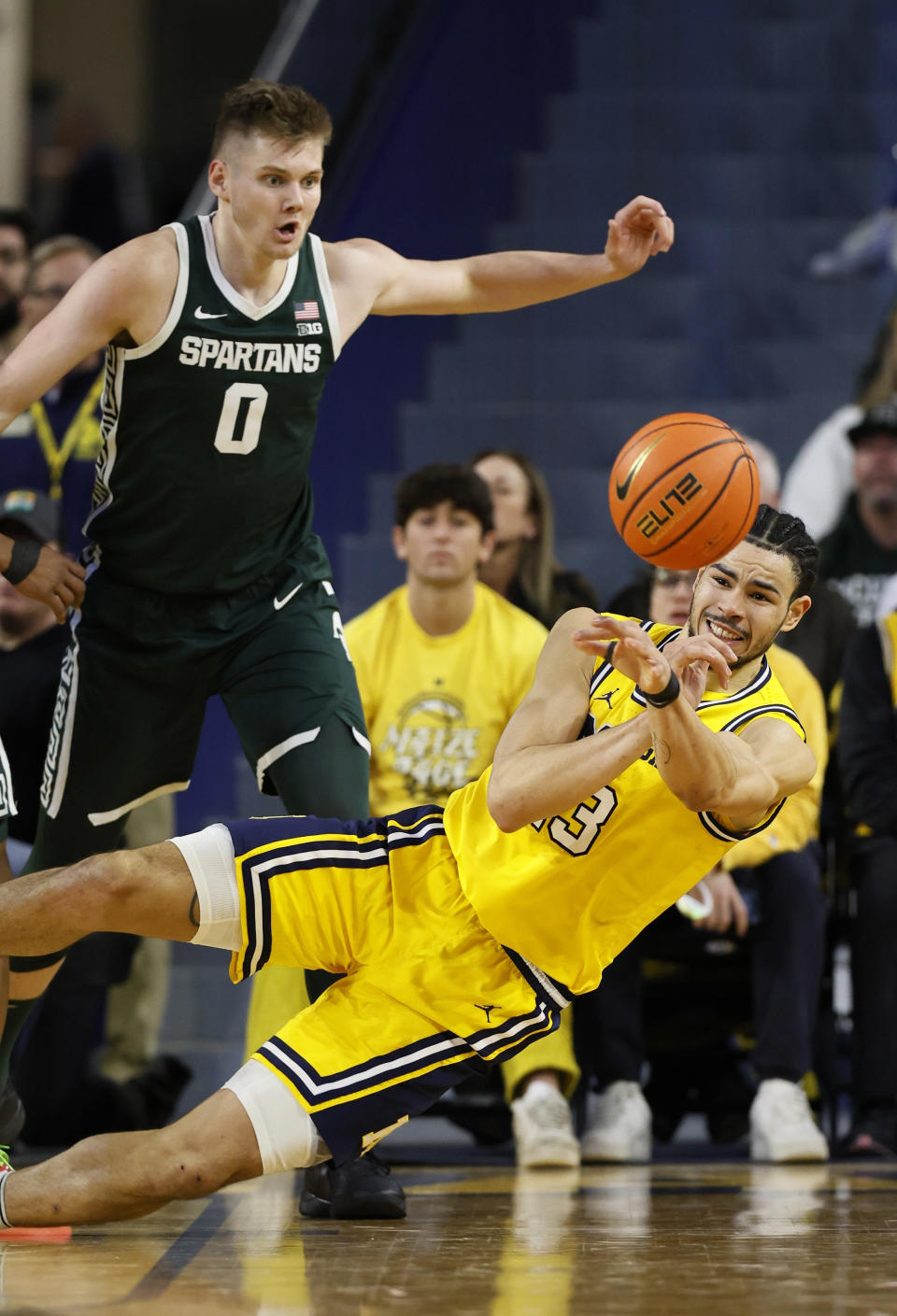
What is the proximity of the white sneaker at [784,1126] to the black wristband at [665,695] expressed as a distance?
7.00ft

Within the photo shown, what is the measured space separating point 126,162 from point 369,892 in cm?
918

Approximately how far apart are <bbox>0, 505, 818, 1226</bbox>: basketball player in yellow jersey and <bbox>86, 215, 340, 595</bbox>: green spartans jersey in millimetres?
737

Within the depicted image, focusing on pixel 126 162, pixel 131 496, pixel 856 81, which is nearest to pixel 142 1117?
pixel 131 496

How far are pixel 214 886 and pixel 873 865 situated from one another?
252 centimetres

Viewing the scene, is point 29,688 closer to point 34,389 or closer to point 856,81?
point 34,389

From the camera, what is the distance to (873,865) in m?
5.48

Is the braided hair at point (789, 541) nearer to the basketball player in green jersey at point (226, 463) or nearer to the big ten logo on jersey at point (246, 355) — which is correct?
the basketball player in green jersey at point (226, 463)

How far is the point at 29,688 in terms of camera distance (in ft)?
18.5

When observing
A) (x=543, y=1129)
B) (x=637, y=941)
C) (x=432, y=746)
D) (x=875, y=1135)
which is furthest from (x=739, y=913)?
(x=432, y=746)

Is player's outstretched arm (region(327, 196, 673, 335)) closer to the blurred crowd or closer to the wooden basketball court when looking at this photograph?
the blurred crowd

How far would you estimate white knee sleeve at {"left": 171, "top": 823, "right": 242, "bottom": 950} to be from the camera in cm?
357

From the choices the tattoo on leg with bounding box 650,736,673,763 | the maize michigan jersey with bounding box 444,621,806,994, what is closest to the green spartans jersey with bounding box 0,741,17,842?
the maize michigan jersey with bounding box 444,621,806,994

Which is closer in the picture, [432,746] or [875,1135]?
[875,1135]

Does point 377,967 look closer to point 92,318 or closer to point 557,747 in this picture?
point 557,747
